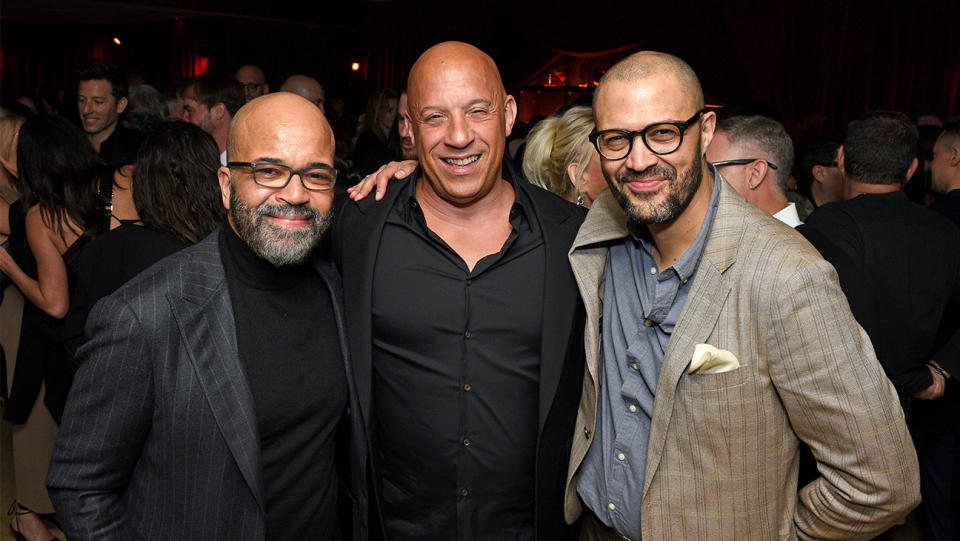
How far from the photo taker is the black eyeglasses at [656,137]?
1553 mm

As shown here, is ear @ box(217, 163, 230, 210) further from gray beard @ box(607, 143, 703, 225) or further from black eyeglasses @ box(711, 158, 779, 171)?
black eyeglasses @ box(711, 158, 779, 171)

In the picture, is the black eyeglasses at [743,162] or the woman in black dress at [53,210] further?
the woman in black dress at [53,210]

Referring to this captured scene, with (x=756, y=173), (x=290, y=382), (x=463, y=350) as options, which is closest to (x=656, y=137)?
(x=463, y=350)

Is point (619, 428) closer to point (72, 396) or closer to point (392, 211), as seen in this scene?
point (392, 211)

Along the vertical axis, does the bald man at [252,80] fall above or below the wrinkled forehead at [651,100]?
above

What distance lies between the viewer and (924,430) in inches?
121

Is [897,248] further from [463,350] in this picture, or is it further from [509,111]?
[463,350]

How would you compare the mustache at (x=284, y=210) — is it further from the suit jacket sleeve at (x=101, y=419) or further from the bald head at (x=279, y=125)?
the suit jacket sleeve at (x=101, y=419)

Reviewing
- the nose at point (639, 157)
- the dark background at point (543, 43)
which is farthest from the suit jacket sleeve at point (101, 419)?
the dark background at point (543, 43)

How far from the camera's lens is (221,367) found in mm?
1510

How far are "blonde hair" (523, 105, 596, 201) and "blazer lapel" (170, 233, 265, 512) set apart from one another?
142cm

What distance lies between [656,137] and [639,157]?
0.20 ft

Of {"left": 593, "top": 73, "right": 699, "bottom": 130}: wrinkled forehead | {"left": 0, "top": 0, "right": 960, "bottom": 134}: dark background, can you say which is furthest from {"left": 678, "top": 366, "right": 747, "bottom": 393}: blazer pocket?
{"left": 0, "top": 0, "right": 960, "bottom": 134}: dark background

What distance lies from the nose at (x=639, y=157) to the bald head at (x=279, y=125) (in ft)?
2.34
